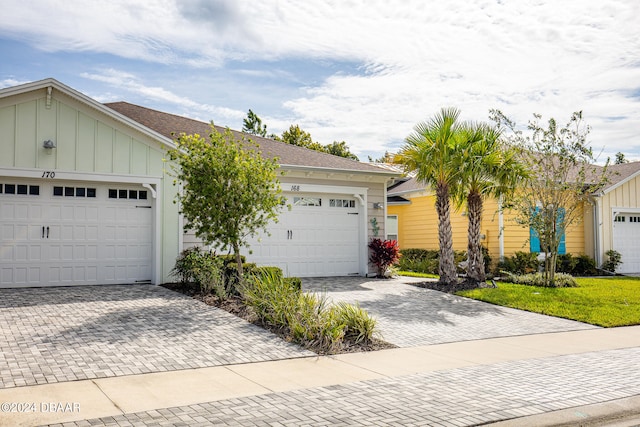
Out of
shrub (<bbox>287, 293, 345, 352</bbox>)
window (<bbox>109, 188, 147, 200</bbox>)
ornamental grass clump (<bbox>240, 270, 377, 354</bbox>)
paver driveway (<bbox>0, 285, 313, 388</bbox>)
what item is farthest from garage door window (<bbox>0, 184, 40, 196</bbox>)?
shrub (<bbox>287, 293, 345, 352</bbox>)

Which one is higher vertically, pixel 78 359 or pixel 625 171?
pixel 625 171

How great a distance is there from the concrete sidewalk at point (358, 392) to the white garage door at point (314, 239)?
27.0 ft

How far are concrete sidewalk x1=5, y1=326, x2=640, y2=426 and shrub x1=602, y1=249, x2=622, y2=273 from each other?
14684mm

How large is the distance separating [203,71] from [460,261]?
442 inches

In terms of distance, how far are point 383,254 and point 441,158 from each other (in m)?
3.55

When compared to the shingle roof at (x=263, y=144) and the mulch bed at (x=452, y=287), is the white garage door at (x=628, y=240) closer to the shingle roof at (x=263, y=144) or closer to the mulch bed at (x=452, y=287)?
the mulch bed at (x=452, y=287)

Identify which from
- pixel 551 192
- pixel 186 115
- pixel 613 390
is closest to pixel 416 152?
pixel 551 192

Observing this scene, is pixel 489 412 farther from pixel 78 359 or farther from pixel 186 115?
pixel 186 115

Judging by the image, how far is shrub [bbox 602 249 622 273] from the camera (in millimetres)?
21281

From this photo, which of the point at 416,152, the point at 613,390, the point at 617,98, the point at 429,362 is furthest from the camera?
the point at 617,98

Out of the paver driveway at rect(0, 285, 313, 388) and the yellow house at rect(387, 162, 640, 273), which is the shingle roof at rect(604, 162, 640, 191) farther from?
the paver driveway at rect(0, 285, 313, 388)

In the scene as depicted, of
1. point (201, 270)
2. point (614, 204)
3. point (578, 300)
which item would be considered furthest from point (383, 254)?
point (614, 204)

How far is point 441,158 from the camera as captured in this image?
15000mm

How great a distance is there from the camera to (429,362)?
748 cm
